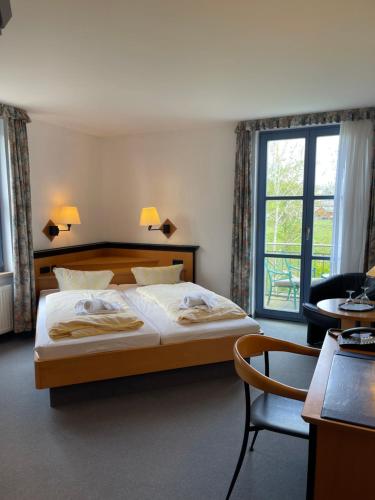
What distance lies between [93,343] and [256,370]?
1373 millimetres

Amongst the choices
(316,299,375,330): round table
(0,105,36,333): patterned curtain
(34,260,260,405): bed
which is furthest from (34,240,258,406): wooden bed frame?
(0,105,36,333): patterned curtain

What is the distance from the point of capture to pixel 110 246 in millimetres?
5484

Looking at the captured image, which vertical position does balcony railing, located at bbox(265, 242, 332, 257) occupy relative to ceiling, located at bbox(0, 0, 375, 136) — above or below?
below

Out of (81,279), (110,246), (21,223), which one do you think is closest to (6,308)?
(81,279)

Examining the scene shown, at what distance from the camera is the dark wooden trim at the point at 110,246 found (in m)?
4.42

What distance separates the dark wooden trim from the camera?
4.42 m

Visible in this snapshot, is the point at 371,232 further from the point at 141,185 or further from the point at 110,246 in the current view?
the point at 110,246

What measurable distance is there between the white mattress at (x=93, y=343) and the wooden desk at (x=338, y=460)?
1.71m

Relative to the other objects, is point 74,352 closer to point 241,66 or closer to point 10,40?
point 10,40

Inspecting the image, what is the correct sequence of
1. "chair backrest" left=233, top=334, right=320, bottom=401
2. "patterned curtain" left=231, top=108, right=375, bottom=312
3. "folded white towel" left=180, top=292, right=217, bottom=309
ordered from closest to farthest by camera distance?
1. "chair backrest" left=233, top=334, right=320, bottom=401
2. "folded white towel" left=180, top=292, right=217, bottom=309
3. "patterned curtain" left=231, top=108, right=375, bottom=312

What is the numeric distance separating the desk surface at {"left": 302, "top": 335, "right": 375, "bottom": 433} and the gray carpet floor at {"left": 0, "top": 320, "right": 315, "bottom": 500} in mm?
754

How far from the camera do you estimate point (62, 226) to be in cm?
475

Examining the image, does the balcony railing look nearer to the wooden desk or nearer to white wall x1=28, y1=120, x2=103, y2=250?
white wall x1=28, y1=120, x2=103, y2=250

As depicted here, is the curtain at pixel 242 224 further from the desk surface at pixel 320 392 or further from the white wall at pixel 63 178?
the desk surface at pixel 320 392
